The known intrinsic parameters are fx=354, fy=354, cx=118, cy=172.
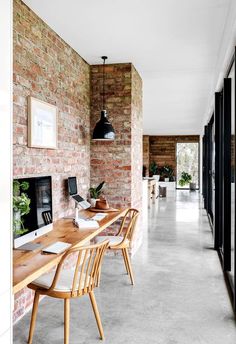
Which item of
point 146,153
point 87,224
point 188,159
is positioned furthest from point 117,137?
point 188,159

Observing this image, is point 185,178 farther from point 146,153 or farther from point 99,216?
Answer: point 99,216

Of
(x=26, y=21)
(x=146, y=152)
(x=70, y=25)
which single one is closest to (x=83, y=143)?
(x=70, y=25)

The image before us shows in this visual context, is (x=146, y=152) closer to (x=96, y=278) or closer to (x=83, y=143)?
(x=83, y=143)

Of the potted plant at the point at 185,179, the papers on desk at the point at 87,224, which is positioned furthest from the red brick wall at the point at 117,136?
the potted plant at the point at 185,179

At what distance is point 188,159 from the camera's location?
17.8 meters

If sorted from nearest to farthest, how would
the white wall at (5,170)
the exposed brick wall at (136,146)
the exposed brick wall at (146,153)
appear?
the white wall at (5,170), the exposed brick wall at (136,146), the exposed brick wall at (146,153)

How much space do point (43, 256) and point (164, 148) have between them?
1564cm

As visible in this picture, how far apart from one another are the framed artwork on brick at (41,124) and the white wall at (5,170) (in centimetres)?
164

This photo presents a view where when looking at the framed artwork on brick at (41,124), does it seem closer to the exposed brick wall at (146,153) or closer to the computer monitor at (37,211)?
the computer monitor at (37,211)

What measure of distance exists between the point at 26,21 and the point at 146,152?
14.2 metres

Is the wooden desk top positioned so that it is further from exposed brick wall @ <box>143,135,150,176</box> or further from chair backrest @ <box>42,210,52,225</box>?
exposed brick wall @ <box>143,135,150,176</box>

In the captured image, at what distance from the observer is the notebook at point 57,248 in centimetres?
250

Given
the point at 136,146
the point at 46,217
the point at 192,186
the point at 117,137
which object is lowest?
the point at 192,186

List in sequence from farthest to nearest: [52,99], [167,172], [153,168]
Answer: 1. [167,172]
2. [153,168]
3. [52,99]
